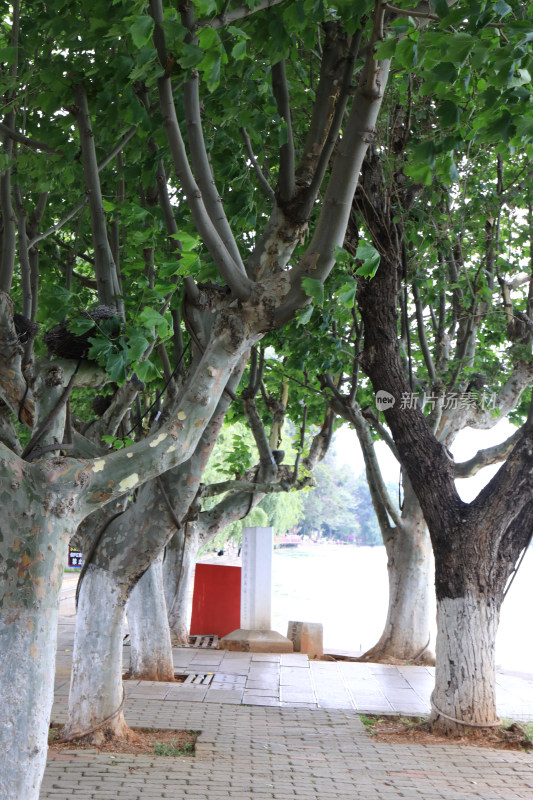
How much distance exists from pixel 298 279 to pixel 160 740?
14.3 feet

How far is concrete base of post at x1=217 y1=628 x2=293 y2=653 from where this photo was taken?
38.1 ft

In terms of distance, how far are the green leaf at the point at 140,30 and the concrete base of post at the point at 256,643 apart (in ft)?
32.3

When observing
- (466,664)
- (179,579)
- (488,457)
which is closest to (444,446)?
(466,664)

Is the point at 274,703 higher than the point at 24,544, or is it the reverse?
the point at 24,544

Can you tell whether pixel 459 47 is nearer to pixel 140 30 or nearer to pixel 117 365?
pixel 140 30

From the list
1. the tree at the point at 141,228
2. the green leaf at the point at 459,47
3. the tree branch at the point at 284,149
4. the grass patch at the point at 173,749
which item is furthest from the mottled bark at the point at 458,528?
the green leaf at the point at 459,47

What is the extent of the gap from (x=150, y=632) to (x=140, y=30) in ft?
23.2

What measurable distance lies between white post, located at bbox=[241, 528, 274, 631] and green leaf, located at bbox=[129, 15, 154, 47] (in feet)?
33.0

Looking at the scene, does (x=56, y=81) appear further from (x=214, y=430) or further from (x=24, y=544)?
(x=24, y=544)

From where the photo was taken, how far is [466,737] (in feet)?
22.2

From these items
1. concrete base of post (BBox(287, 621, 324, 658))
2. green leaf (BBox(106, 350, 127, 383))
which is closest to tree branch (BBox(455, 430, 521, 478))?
concrete base of post (BBox(287, 621, 324, 658))

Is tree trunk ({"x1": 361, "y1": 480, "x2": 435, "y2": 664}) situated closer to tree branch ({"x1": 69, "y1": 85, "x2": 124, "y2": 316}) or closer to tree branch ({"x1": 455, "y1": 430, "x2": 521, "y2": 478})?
tree branch ({"x1": 455, "y1": 430, "x2": 521, "y2": 478})

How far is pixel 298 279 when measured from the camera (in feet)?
15.1

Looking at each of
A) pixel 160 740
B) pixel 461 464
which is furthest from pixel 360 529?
pixel 160 740
